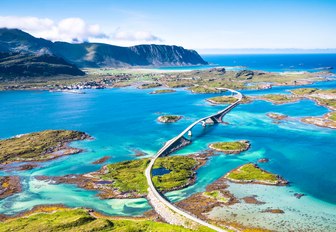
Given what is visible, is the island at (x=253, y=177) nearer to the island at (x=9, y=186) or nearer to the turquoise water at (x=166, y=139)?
the turquoise water at (x=166, y=139)

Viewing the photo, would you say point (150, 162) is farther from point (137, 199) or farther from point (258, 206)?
point (258, 206)

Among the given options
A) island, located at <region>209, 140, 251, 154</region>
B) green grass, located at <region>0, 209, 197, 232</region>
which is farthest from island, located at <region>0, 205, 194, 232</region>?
island, located at <region>209, 140, 251, 154</region>

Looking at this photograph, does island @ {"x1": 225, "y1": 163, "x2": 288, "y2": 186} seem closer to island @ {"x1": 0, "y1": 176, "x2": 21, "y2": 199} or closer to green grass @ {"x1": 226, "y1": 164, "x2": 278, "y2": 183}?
green grass @ {"x1": 226, "y1": 164, "x2": 278, "y2": 183}

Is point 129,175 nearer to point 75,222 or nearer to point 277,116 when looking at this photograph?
point 75,222

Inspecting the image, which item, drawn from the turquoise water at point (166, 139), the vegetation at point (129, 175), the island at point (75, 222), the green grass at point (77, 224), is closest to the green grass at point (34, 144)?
the turquoise water at point (166, 139)

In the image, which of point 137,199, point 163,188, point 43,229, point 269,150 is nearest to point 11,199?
point 43,229

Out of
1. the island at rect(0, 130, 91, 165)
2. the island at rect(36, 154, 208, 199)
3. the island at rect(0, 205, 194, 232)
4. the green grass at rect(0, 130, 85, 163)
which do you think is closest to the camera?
the island at rect(0, 205, 194, 232)

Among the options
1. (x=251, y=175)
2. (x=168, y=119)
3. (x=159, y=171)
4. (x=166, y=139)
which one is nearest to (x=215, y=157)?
(x=251, y=175)
